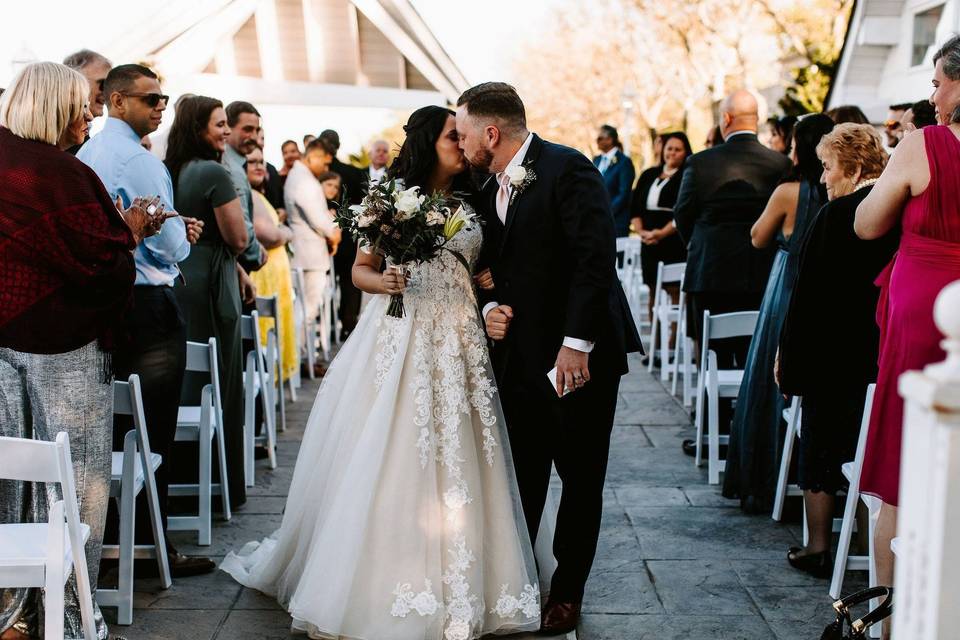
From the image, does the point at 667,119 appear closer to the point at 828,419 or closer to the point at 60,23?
the point at 60,23

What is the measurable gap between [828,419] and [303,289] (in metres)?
5.84

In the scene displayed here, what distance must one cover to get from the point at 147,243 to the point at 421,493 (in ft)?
5.43

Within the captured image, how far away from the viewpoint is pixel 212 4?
1583cm

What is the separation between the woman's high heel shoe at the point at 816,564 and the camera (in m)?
4.71

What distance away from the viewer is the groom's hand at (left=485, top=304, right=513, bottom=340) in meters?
3.90

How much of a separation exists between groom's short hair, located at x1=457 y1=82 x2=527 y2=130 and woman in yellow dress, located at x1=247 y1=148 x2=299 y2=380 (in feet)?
11.8

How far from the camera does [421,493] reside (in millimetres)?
3898

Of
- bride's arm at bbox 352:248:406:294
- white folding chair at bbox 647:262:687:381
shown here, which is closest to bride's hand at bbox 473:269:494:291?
bride's arm at bbox 352:248:406:294

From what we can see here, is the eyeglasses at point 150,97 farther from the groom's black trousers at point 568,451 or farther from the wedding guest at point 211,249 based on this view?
the groom's black trousers at point 568,451

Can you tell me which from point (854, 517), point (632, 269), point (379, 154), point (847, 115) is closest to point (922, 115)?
point (847, 115)

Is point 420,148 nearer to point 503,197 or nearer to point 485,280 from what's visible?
point 503,197

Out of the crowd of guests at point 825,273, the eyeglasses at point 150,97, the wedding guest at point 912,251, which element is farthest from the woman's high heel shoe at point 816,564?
the eyeglasses at point 150,97

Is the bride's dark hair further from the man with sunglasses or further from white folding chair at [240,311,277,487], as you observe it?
white folding chair at [240,311,277,487]

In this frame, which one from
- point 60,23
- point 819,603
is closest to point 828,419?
point 819,603
